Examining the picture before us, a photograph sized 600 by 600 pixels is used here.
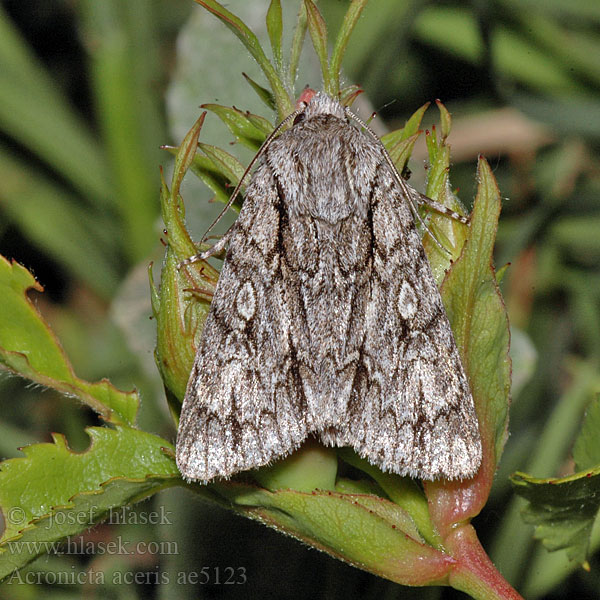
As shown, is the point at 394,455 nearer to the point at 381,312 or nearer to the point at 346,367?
the point at 346,367

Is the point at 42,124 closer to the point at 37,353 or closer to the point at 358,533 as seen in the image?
the point at 37,353

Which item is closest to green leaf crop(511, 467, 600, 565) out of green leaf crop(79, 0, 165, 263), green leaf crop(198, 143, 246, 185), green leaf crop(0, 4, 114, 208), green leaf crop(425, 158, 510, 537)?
green leaf crop(425, 158, 510, 537)

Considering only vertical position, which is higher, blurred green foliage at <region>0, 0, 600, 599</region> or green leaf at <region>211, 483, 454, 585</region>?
blurred green foliage at <region>0, 0, 600, 599</region>

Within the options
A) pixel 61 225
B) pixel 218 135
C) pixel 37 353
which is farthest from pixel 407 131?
pixel 61 225

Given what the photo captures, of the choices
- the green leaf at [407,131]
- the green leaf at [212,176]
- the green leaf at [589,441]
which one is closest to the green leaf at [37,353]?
the green leaf at [212,176]

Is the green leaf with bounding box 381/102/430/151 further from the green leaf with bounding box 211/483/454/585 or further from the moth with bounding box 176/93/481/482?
the green leaf with bounding box 211/483/454/585

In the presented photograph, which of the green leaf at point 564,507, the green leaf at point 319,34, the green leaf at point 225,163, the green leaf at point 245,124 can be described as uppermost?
the green leaf at point 319,34

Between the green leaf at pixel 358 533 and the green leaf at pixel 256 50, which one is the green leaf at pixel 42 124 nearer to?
the green leaf at pixel 256 50
